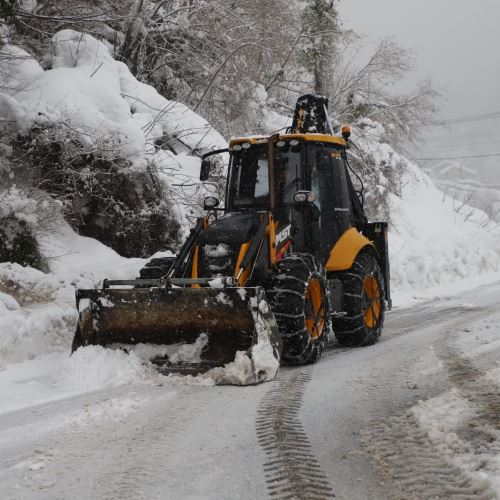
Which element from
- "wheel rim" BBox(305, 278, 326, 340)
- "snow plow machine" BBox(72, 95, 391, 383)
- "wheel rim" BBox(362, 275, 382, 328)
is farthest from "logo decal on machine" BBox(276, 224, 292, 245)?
"wheel rim" BBox(362, 275, 382, 328)

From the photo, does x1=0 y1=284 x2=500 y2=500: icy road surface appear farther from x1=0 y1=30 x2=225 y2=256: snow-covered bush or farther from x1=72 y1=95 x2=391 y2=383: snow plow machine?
x1=0 y1=30 x2=225 y2=256: snow-covered bush

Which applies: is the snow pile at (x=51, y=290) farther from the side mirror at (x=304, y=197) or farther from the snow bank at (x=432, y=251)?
the snow bank at (x=432, y=251)

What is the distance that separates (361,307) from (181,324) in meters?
2.24

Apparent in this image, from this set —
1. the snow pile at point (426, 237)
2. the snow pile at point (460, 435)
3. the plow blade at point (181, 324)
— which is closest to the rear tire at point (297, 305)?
the plow blade at point (181, 324)

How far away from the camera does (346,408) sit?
4070mm

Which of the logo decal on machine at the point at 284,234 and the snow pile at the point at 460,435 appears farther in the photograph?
the logo decal on machine at the point at 284,234

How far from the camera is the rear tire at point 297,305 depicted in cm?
535

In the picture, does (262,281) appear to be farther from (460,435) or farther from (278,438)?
(460,435)

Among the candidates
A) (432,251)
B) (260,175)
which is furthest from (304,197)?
(432,251)

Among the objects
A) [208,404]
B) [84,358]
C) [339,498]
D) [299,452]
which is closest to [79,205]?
[84,358]

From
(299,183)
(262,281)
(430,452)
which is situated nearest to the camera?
(430,452)

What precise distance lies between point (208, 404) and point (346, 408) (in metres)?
0.93

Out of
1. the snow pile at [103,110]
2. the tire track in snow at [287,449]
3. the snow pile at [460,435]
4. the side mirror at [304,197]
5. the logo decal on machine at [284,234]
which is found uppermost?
the snow pile at [103,110]

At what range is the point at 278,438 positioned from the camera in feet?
11.3
